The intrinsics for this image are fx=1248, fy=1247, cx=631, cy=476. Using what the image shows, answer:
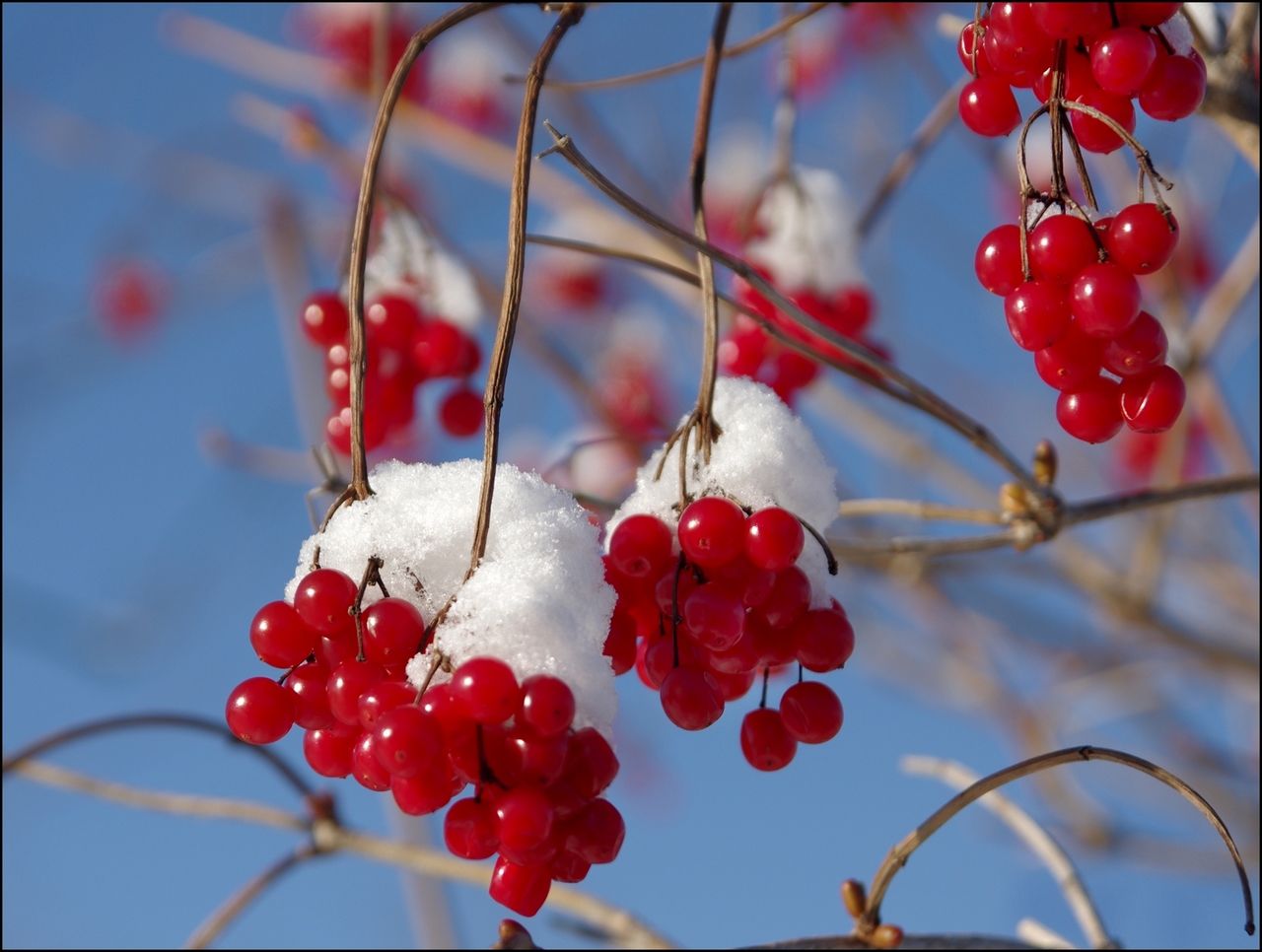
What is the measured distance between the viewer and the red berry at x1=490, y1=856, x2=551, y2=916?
0.65m

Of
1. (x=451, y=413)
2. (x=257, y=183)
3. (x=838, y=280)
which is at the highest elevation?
(x=257, y=183)

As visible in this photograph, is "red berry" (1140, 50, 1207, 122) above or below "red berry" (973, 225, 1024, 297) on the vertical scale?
above

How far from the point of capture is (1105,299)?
651 millimetres

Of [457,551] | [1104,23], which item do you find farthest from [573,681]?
[1104,23]

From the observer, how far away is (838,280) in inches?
55.1

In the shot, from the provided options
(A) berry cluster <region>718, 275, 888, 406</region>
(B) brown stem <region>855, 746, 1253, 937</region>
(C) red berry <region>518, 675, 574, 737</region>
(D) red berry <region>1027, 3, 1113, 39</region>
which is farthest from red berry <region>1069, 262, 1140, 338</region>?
(A) berry cluster <region>718, 275, 888, 406</region>

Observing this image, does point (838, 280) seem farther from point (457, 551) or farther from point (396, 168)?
point (396, 168)

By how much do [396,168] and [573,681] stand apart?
229 centimetres

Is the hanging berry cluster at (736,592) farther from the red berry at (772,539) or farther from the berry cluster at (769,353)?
the berry cluster at (769,353)

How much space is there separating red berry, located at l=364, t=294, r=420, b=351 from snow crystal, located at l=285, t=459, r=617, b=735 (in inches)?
20.3

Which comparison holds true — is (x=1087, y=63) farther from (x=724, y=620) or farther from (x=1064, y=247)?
(x=724, y=620)

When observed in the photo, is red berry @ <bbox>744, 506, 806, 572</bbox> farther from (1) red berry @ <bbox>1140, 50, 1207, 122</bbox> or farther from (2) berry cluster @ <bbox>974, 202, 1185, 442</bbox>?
(1) red berry @ <bbox>1140, 50, 1207, 122</bbox>

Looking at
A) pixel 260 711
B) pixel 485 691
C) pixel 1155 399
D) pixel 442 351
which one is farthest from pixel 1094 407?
pixel 442 351

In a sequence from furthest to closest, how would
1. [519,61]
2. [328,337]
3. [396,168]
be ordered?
1. [396,168]
2. [519,61]
3. [328,337]
